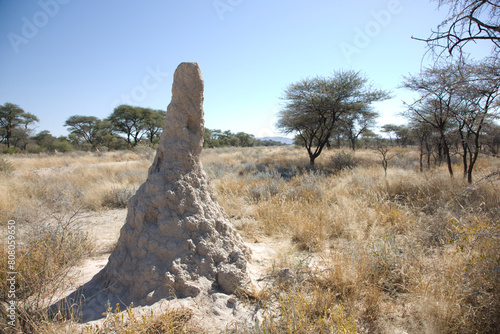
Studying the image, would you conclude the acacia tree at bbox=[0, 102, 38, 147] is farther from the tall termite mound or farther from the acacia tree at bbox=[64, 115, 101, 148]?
the tall termite mound

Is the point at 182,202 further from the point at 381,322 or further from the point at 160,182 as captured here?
the point at 381,322

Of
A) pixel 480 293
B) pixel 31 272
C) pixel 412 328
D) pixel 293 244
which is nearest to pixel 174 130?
pixel 31 272

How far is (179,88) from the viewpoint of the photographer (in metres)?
2.80

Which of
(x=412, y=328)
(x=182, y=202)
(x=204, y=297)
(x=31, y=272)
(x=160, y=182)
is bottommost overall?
(x=412, y=328)

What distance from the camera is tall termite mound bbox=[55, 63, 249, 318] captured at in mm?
2285

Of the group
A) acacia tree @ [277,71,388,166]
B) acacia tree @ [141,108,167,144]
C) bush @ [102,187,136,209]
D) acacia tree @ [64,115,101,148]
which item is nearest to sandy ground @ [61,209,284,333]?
bush @ [102,187,136,209]

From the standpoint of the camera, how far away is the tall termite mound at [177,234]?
2.29 metres

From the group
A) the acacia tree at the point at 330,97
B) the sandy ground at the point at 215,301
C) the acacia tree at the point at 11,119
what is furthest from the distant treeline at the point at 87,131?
the sandy ground at the point at 215,301

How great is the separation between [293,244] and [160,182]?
91.4 inches

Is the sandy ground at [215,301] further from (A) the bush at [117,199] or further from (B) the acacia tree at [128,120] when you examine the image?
(B) the acacia tree at [128,120]

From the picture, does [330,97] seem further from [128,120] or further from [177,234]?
[128,120]

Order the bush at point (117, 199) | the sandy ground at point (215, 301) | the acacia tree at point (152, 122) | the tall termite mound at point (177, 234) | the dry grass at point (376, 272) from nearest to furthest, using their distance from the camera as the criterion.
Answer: the dry grass at point (376, 272)
the sandy ground at point (215, 301)
the tall termite mound at point (177, 234)
the bush at point (117, 199)
the acacia tree at point (152, 122)

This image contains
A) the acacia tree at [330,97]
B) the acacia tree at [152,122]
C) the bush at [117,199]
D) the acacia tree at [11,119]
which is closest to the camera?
the bush at [117,199]

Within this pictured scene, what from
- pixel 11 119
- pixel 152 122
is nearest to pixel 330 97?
pixel 152 122
